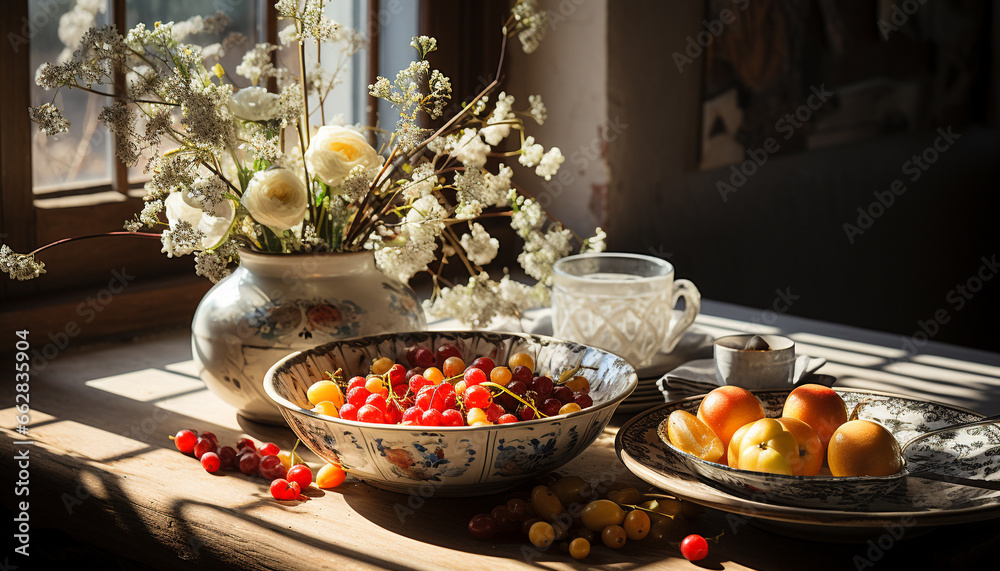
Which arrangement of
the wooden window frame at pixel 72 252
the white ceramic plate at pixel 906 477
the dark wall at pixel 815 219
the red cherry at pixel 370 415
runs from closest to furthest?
the white ceramic plate at pixel 906 477
the red cherry at pixel 370 415
the wooden window frame at pixel 72 252
the dark wall at pixel 815 219

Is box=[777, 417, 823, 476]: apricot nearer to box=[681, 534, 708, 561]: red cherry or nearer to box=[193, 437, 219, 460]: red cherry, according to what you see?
box=[681, 534, 708, 561]: red cherry

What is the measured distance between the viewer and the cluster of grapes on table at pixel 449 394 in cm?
78

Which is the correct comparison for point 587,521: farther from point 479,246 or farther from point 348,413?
point 479,246

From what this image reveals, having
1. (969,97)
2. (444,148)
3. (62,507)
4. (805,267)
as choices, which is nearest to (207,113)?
(444,148)

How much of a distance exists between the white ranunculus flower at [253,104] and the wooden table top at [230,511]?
1.23ft

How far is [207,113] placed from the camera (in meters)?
0.86

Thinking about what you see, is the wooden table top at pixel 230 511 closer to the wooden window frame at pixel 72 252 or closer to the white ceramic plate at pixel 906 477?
the white ceramic plate at pixel 906 477

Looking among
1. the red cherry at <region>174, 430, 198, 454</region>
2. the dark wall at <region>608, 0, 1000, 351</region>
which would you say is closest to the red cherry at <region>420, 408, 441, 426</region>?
the red cherry at <region>174, 430, 198, 454</region>

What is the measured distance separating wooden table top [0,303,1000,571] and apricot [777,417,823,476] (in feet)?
0.21

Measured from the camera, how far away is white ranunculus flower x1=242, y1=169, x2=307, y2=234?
0.87 m

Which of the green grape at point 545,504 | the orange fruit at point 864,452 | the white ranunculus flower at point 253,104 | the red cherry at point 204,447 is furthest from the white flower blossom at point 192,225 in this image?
the orange fruit at point 864,452

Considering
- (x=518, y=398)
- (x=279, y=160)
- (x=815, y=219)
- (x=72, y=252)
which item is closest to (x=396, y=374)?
(x=518, y=398)

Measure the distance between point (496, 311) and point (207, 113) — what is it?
46cm

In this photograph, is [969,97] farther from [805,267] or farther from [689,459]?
[689,459]
